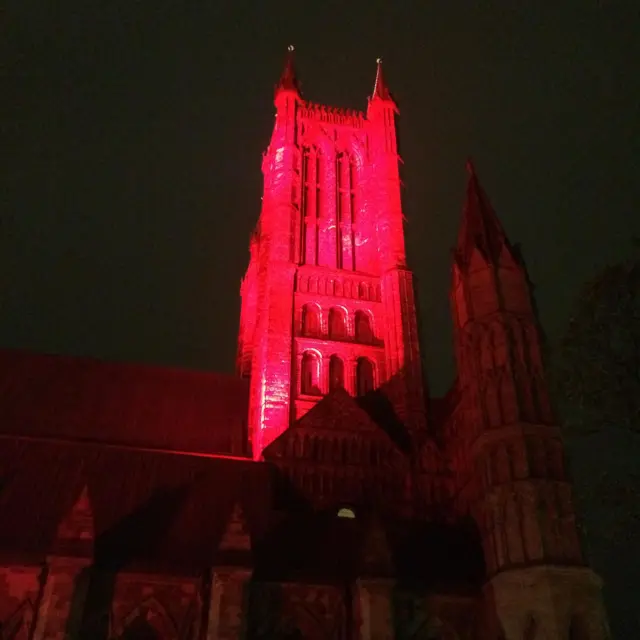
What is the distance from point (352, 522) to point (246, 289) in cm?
2114

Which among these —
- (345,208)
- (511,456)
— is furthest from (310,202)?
(511,456)

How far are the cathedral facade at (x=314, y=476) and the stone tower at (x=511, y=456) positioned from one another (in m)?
0.06

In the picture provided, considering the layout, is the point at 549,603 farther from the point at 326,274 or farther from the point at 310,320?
the point at 326,274

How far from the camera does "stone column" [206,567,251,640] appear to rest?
1750cm

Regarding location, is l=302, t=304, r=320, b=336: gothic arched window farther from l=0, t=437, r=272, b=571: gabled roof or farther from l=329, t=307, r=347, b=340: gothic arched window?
l=0, t=437, r=272, b=571: gabled roof

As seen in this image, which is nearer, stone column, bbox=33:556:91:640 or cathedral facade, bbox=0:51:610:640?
stone column, bbox=33:556:91:640

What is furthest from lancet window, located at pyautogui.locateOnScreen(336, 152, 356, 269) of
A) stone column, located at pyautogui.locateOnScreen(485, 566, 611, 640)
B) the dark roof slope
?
stone column, located at pyautogui.locateOnScreen(485, 566, 611, 640)

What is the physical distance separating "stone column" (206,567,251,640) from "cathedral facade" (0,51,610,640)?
3 centimetres

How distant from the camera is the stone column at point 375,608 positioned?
Result: 17906 mm

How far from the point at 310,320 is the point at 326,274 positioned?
8.53 feet

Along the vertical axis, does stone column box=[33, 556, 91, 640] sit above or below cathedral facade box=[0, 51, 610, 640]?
below

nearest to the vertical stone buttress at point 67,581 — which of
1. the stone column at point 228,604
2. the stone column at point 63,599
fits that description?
the stone column at point 63,599

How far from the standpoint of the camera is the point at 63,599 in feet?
57.2

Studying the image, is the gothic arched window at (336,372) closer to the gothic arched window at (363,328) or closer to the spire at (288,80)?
the gothic arched window at (363,328)
